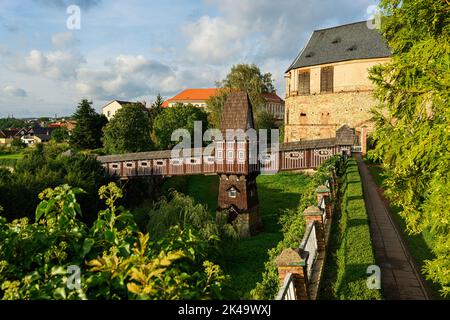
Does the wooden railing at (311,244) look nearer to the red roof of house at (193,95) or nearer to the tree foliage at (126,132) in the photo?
the tree foliage at (126,132)

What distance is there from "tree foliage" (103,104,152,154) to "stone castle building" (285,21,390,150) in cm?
1873

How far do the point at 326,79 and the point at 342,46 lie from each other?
3975mm

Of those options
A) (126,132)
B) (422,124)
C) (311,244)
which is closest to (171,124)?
(126,132)

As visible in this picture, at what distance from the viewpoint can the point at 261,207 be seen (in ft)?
87.1

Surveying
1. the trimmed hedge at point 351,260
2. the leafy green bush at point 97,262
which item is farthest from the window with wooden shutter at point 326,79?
the leafy green bush at point 97,262

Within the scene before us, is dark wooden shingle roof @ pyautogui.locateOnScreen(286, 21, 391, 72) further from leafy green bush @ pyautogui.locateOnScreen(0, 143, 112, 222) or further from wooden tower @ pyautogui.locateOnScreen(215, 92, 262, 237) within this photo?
leafy green bush @ pyautogui.locateOnScreen(0, 143, 112, 222)

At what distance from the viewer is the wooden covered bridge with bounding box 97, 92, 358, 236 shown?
2145cm

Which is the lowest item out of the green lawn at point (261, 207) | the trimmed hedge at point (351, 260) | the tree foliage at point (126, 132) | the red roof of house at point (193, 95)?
the green lawn at point (261, 207)

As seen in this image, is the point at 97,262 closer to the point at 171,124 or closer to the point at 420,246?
the point at 420,246

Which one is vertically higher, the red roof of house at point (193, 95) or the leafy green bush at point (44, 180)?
the red roof of house at point (193, 95)

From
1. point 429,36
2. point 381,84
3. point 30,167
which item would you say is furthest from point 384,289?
point 30,167

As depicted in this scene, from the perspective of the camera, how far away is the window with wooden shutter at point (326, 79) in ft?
131

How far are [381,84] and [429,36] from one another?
1499 mm

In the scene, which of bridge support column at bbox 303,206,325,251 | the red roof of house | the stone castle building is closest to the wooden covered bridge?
bridge support column at bbox 303,206,325,251
